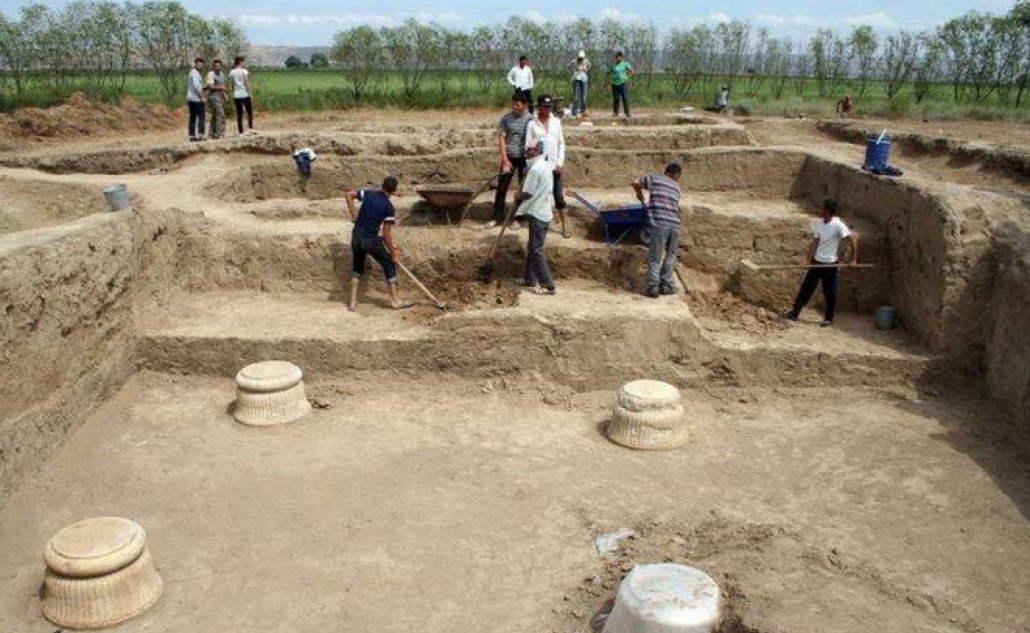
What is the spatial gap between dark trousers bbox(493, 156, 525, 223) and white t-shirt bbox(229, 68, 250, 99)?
6.49 meters

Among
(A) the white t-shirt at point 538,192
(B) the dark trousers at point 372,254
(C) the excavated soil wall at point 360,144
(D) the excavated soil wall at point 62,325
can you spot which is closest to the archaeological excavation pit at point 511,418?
(D) the excavated soil wall at point 62,325

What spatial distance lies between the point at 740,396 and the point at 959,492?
2.16 meters

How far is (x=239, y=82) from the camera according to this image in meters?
14.3

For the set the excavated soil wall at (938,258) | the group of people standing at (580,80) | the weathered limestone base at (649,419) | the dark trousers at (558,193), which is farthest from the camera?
the group of people standing at (580,80)

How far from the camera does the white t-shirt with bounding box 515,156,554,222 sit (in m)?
8.62

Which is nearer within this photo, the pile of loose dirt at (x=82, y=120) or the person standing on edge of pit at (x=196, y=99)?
the person standing on edge of pit at (x=196, y=99)

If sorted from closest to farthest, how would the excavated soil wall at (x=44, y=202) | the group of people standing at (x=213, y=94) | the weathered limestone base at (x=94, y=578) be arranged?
the weathered limestone base at (x=94, y=578) < the excavated soil wall at (x=44, y=202) < the group of people standing at (x=213, y=94)

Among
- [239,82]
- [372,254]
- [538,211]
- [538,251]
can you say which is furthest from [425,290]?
[239,82]

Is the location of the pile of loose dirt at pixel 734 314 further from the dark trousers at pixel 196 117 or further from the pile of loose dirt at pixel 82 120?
the pile of loose dirt at pixel 82 120

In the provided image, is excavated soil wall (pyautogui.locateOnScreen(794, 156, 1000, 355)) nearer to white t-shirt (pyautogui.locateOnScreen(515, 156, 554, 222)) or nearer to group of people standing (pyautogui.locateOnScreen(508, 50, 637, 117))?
white t-shirt (pyautogui.locateOnScreen(515, 156, 554, 222))

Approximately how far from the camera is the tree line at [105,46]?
21.5 m

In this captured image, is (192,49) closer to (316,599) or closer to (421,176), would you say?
(421,176)

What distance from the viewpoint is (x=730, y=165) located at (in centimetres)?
1254

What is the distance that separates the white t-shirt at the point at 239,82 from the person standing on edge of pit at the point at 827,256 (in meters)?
10.5
